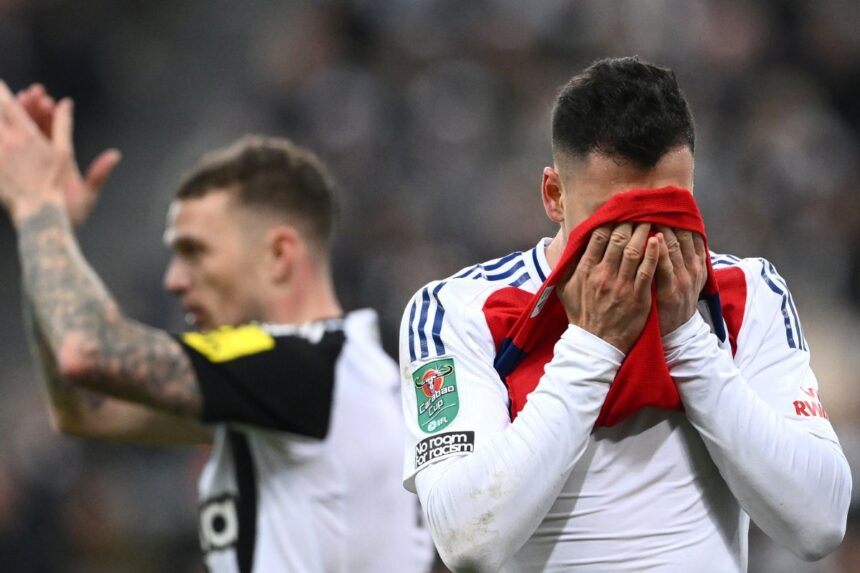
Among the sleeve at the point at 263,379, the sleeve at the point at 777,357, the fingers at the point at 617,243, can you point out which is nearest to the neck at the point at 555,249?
the fingers at the point at 617,243

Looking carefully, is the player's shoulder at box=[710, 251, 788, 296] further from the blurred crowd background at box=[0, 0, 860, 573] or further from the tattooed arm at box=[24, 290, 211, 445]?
the blurred crowd background at box=[0, 0, 860, 573]

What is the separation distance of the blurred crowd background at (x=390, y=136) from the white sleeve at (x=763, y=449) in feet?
15.6

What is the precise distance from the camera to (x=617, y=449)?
227 cm

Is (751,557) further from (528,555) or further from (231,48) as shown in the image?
(231,48)

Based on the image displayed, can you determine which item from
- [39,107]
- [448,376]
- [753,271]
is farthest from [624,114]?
[39,107]

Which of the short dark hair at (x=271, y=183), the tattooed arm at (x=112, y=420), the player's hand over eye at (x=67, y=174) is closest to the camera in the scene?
the player's hand over eye at (x=67, y=174)

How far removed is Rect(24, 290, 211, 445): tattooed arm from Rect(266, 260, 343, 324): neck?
41cm

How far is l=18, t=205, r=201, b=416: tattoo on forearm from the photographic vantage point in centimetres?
310

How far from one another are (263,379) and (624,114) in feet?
4.85

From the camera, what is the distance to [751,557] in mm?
6871

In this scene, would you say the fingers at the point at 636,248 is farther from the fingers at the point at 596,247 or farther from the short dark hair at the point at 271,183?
the short dark hair at the point at 271,183

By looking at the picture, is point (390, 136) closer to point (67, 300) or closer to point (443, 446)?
point (67, 300)

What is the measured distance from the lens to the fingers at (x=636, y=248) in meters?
2.11

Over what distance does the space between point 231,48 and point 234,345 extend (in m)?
8.11
